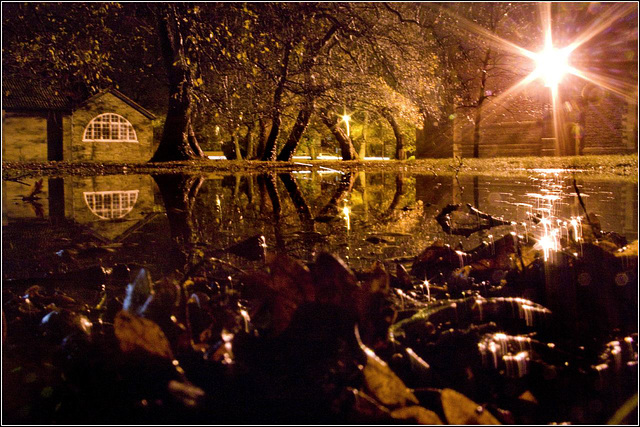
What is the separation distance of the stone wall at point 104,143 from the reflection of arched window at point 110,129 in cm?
24

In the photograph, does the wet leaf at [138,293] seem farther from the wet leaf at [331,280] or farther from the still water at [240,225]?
the still water at [240,225]

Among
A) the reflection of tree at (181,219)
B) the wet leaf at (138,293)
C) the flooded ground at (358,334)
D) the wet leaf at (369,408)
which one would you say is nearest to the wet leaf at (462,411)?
the flooded ground at (358,334)

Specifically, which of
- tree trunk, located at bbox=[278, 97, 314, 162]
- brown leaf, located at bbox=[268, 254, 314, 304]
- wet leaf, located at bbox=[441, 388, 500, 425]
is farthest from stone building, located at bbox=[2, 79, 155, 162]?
wet leaf, located at bbox=[441, 388, 500, 425]

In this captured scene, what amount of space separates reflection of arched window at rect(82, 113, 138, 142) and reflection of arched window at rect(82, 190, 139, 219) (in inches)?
1098

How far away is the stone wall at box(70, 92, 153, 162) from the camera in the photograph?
33.5 m

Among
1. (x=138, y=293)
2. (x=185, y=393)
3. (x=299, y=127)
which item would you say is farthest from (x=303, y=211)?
(x=299, y=127)

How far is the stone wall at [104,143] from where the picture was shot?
3350cm

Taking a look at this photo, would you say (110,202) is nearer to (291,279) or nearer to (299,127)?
(291,279)

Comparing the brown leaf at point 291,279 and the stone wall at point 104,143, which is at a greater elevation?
the stone wall at point 104,143

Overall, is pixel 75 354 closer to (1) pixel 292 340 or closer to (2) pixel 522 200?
(1) pixel 292 340

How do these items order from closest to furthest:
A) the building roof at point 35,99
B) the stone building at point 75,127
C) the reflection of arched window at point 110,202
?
the reflection of arched window at point 110,202 < the building roof at point 35,99 < the stone building at point 75,127

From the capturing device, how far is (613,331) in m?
1.47

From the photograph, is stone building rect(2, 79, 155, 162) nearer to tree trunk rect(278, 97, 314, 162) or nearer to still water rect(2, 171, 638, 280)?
tree trunk rect(278, 97, 314, 162)

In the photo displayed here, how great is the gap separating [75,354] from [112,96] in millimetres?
36748
